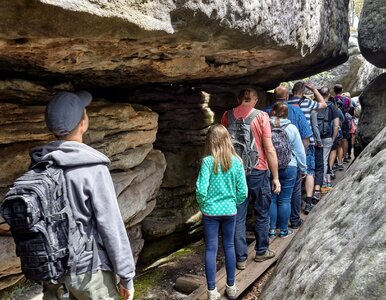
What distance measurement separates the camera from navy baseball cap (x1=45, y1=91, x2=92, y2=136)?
308 centimetres

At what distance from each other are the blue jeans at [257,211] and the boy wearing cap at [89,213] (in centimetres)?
298

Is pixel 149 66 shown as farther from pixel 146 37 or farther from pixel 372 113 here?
pixel 372 113

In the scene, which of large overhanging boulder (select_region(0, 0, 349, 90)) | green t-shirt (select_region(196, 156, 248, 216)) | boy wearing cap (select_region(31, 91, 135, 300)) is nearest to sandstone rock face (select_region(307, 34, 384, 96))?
large overhanging boulder (select_region(0, 0, 349, 90))

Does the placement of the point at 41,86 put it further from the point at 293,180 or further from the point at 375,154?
the point at 293,180

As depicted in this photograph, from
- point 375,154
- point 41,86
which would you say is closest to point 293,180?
point 375,154

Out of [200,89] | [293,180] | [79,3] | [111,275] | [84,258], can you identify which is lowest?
[293,180]

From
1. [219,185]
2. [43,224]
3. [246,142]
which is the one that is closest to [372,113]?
[246,142]

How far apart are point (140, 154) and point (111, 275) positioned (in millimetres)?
3391

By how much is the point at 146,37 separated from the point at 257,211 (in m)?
3.45

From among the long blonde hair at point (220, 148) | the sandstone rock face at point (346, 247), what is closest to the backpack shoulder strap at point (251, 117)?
the long blonde hair at point (220, 148)

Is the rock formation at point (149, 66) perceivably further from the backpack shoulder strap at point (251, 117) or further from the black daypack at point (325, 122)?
the black daypack at point (325, 122)

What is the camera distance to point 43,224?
2.72 meters

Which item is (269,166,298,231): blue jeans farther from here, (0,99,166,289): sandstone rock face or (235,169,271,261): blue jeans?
(0,99,166,289): sandstone rock face

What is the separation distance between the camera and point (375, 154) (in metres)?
3.62
